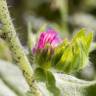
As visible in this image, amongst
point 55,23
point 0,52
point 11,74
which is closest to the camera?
point 11,74

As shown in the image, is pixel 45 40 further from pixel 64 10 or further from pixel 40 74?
pixel 64 10

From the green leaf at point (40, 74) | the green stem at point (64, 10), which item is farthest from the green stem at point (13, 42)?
the green stem at point (64, 10)

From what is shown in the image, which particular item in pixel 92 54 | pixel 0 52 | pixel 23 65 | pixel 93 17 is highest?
pixel 23 65

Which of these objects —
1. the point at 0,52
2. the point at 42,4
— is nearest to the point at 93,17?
the point at 42,4

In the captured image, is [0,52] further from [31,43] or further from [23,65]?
[23,65]

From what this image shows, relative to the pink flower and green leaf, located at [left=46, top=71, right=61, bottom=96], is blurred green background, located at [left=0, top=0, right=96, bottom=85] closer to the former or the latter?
the pink flower

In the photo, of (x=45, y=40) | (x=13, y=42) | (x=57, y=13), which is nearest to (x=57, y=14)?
(x=57, y=13)

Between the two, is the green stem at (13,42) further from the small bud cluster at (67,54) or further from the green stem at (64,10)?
the green stem at (64,10)
